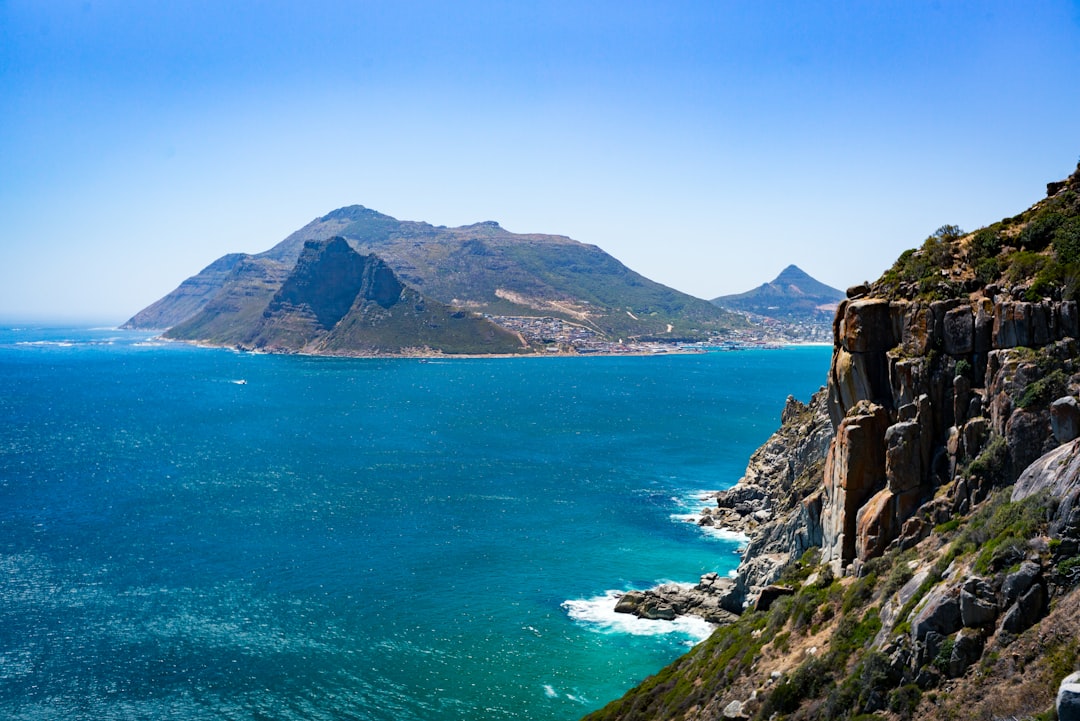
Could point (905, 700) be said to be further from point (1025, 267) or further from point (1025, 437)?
point (1025, 267)

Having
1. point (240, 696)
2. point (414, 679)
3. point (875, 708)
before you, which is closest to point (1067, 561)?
point (875, 708)

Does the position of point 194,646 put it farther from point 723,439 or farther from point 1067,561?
point 723,439

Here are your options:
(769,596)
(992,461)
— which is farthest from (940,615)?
(769,596)

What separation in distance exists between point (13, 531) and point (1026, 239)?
302ft

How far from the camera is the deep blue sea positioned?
4981cm

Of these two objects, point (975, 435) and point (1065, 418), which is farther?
point (975, 435)

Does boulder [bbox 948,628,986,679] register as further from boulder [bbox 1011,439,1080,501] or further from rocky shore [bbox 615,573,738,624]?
rocky shore [bbox 615,573,738,624]

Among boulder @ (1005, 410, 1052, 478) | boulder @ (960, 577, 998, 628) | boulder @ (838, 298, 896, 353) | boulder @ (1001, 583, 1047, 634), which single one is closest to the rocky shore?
boulder @ (838, 298, 896, 353)

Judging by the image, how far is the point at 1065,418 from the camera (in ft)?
83.9

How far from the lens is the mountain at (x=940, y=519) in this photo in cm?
2114

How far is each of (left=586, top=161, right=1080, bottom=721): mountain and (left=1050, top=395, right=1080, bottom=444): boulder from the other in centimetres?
5

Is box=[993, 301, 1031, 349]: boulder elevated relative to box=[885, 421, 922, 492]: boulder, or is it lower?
elevated

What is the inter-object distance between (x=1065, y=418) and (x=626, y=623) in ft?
128

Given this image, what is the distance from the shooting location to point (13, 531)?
80.9 meters
